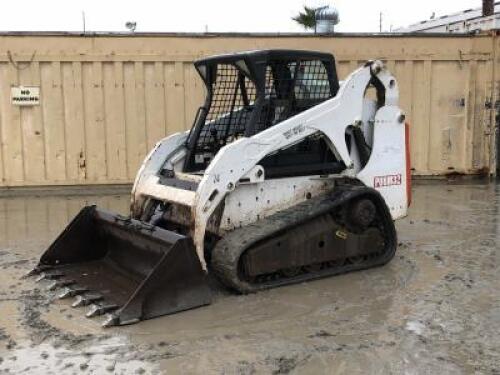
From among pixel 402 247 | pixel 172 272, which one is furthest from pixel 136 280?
pixel 402 247

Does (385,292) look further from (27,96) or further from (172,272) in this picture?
(27,96)

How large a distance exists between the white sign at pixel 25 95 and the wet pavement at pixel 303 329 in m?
3.94

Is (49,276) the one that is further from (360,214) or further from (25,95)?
(25,95)

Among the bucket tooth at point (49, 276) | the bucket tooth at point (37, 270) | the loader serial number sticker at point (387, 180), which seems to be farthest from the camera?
the loader serial number sticker at point (387, 180)

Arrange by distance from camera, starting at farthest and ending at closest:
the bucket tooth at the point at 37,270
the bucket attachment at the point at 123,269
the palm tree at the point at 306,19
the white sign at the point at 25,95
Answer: the palm tree at the point at 306,19, the white sign at the point at 25,95, the bucket tooth at the point at 37,270, the bucket attachment at the point at 123,269

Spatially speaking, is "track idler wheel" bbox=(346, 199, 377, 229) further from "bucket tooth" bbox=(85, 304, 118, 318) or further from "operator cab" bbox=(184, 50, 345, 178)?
"bucket tooth" bbox=(85, 304, 118, 318)

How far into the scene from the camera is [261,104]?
193 inches

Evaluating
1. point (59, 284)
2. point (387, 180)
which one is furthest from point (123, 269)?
point (387, 180)

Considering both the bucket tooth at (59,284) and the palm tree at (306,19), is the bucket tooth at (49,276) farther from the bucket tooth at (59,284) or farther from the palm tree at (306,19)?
the palm tree at (306,19)

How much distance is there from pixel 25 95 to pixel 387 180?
575cm

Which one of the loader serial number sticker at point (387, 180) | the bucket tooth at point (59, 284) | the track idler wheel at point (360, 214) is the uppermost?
the loader serial number sticker at point (387, 180)

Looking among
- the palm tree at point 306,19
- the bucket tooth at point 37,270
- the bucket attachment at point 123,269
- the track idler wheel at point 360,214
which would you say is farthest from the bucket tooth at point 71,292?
the palm tree at point 306,19

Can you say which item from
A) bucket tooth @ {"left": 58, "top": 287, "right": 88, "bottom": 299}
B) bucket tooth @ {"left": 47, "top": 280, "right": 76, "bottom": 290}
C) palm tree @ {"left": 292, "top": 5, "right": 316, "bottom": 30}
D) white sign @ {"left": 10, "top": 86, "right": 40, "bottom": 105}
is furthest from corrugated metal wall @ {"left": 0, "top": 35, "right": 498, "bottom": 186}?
palm tree @ {"left": 292, "top": 5, "right": 316, "bottom": 30}

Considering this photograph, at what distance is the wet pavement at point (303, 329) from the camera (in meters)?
3.37
